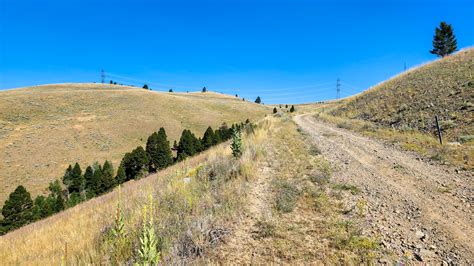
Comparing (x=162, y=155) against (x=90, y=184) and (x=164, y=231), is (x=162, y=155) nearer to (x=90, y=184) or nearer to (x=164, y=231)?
(x=90, y=184)

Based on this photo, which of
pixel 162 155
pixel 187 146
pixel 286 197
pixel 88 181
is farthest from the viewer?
pixel 187 146

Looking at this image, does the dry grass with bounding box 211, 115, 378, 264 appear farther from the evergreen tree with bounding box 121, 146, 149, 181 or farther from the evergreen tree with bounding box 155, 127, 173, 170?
the evergreen tree with bounding box 155, 127, 173, 170

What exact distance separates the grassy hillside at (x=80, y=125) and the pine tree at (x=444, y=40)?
52.3m

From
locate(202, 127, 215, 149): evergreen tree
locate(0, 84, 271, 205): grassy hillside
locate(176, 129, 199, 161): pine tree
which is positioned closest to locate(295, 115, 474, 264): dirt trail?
locate(176, 129, 199, 161): pine tree

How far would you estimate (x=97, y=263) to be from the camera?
3.39 meters

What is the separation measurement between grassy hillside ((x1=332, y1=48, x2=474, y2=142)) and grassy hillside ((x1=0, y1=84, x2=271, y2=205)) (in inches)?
1708

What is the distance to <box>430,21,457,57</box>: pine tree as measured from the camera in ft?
130

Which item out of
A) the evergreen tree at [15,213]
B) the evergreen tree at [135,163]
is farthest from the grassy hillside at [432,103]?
the evergreen tree at [15,213]

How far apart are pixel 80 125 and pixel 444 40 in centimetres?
7581

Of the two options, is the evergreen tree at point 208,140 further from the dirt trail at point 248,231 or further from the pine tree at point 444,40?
the pine tree at point 444,40

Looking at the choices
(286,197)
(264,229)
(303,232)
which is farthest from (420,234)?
(264,229)

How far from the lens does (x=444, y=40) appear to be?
40.1 metres

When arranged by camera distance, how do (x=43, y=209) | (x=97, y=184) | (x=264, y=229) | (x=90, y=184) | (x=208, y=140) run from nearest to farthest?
(x=264, y=229) → (x=43, y=209) → (x=97, y=184) → (x=90, y=184) → (x=208, y=140)

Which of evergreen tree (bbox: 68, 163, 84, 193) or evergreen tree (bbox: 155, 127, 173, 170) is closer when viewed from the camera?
evergreen tree (bbox: 68, 163, 84, 193)
